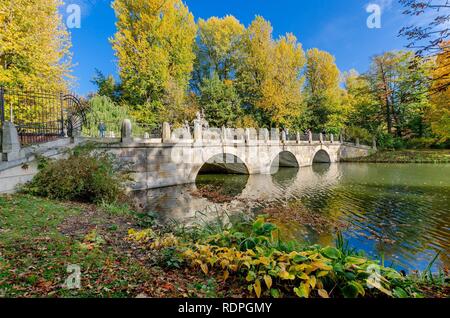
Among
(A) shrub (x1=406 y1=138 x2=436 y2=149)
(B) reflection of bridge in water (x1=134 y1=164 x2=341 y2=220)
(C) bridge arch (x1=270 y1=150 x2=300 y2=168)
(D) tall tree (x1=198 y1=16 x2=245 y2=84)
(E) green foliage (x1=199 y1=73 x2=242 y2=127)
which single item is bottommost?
(B) reflection of bridge in water (x1=134 y1=164 x2=341 y2=220)

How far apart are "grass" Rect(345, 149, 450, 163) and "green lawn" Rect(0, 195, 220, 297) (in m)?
31.7

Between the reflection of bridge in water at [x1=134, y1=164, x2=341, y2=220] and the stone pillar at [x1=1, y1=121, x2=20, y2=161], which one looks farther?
the reflection of bridge in water at [x1=134, y1=164, x2=341, y2=220]

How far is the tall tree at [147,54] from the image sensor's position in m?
22.0

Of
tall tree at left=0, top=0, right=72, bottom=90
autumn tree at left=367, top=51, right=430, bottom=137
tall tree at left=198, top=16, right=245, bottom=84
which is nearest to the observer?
tall tree at left=0, top=0, right=72, bottom=90

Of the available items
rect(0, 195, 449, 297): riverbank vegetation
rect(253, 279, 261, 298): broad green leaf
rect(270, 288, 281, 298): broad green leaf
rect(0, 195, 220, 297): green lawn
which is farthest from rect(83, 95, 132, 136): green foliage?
rect(270, 288, 281, 298): broad green leaf

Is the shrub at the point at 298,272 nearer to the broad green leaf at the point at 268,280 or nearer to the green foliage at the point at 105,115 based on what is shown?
the broad green leaf at the point at 268,280

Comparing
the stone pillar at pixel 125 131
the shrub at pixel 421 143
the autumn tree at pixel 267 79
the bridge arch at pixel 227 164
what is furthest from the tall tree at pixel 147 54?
the shrub at pixel 421 143

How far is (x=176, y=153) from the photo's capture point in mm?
14672

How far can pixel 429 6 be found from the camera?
12.6 feet

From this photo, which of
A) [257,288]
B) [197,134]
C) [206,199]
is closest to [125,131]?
[197,134]

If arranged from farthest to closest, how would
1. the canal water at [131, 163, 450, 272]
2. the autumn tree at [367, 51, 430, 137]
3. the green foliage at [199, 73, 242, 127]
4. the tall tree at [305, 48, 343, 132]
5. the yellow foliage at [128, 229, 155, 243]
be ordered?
the tall tree at [305, 48, 343, 132]
the autumn tree at [367, 51, 430, 137]
the green foliage at [199, 73, 242, 127]
the canal water at [131, 163, 450, 272]
the yellow foliage at [128, 229, 155, 243]

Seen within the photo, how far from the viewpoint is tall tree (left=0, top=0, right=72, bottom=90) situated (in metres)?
11.7

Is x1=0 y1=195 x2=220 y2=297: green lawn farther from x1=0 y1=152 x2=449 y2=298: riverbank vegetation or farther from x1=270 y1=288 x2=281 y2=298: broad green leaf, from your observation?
x1=270 y1=288 x2=281 y2=298: broad green leaf
